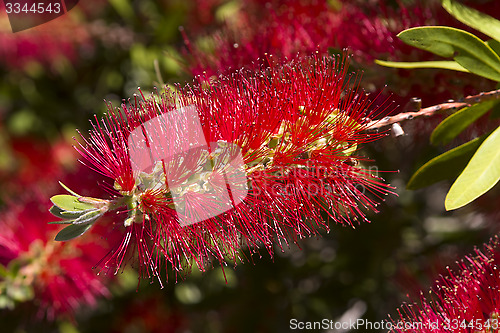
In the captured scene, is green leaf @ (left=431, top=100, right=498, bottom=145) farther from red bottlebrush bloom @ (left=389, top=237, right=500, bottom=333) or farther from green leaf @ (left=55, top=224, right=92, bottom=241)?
green leaf @ (left=55, top=224, right=92, bottom=241)

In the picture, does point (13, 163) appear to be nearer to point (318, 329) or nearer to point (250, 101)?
point (318, 329)

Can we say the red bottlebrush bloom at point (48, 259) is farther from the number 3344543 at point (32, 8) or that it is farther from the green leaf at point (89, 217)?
the number 3344543 at point (32, 8)

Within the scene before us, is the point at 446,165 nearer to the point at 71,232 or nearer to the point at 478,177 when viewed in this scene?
the point at 478,177

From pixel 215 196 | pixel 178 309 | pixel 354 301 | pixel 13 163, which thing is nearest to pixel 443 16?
pixel 215 196
